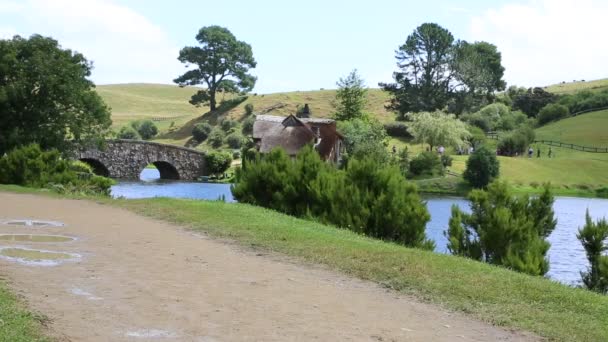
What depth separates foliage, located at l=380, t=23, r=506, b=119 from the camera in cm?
12338

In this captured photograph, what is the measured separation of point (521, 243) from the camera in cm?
1783

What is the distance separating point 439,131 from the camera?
93500mm

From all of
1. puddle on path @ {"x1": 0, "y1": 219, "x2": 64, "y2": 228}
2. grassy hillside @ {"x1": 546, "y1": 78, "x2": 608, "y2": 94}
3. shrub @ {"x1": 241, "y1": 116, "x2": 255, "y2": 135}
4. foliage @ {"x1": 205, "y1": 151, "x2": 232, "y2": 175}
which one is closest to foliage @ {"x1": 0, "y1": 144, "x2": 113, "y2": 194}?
puddle on path @ {"x1": 0, "y1": 219, "x2": 64, "y2": 228}

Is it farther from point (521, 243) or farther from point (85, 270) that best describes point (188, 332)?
point (521, 243)

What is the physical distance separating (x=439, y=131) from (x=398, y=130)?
1687 centimetres

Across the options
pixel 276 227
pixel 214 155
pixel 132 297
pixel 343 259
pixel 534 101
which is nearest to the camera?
pixel 132 297

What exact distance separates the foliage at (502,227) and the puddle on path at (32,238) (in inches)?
363

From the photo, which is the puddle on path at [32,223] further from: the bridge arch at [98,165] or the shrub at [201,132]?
the shrub at [201,132]

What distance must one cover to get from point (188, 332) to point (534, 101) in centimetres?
12794

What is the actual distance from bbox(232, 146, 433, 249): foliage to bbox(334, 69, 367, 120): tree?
8294 cm

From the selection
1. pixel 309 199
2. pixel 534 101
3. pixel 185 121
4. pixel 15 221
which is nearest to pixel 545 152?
pixel 534 101

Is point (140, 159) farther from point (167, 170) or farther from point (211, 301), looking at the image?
point (211, 301)

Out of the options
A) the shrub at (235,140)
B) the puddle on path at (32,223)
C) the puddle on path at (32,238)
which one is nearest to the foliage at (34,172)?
the puddle on path at (32,223)

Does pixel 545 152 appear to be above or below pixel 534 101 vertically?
below
